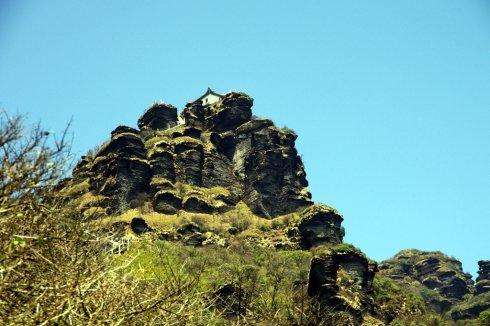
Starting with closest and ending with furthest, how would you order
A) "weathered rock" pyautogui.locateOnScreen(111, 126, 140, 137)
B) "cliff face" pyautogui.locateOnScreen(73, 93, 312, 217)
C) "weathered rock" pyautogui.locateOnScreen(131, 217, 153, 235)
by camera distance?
"weathered rock" pyautogui.locateOnScreen(131, 217, 153, 235)
"cliff face" pyautogui.locateOnScreen(73, 93, 312, 217)
"weathered rock" pyautogui.locateOnScreen(111, 126, 140, 137)

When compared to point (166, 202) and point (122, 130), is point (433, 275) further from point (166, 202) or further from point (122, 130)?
point (122, 130)

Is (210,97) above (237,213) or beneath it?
above

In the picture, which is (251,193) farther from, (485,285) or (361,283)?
(485,285)

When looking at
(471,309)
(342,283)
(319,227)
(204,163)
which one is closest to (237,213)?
(204,163)

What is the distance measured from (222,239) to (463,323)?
4261cm

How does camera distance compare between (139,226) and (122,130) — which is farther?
(122,130)

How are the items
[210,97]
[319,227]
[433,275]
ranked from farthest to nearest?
[433,275] → [210,97] → [319,227]

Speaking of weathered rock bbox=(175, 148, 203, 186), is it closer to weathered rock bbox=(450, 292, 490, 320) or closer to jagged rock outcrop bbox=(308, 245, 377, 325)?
jagged rock outcrop bbox=(308, 245, 377, 325)

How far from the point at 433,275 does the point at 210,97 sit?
73282mm

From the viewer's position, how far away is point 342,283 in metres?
46.5

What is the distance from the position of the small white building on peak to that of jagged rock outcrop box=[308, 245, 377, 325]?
7220 centimetres

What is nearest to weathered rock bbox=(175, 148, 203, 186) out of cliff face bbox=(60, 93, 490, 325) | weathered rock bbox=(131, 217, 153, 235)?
cliff face bbox=(60, 93, 490, 325)

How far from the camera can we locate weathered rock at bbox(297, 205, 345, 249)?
75.4m

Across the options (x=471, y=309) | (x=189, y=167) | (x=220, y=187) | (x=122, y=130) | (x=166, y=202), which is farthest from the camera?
(x=471, y=309)
